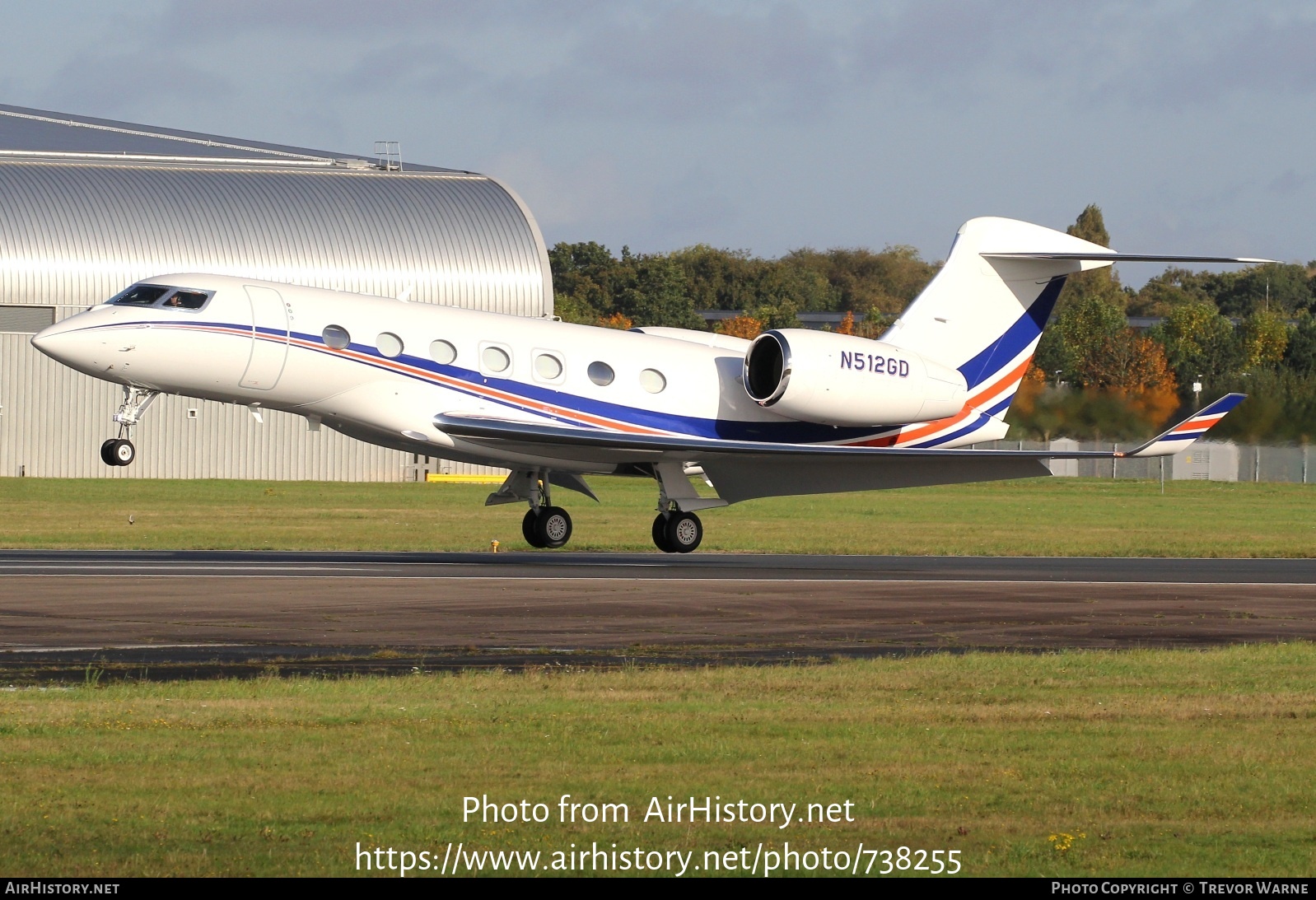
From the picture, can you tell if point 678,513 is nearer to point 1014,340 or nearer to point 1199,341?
point 1014,340

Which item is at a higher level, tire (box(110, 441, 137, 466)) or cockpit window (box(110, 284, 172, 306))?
cockpit window (box(110, 284, 172, 306))

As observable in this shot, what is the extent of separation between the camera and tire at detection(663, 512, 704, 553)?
29.4 metres

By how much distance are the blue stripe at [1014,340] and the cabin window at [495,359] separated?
9080 mm

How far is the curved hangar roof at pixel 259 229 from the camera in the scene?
179 feet

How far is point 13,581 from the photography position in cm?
2111

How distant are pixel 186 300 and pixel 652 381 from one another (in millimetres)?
8170

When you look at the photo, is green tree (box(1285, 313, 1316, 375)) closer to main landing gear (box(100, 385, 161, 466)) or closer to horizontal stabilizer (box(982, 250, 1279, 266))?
horizontal stabilizer (box(982, 250, 1279, 266))

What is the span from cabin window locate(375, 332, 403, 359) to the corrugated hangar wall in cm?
2827

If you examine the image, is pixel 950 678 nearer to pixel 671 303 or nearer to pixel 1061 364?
pixel 1061 364

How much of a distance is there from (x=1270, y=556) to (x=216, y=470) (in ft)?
118

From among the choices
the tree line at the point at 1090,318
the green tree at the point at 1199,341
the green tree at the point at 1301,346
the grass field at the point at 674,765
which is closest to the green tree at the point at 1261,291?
the tree line at the point at 1090,318

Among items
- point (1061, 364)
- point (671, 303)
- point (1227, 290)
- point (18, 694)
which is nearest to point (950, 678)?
point (18, 694)

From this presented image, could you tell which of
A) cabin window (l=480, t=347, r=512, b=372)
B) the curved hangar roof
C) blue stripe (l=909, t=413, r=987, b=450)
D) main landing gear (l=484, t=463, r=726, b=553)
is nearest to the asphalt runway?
main landing gear (l=484, t=463, r=726, b=553)

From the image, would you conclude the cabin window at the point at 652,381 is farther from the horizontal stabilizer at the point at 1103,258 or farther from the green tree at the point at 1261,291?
the green tree at the point at 1261,291
